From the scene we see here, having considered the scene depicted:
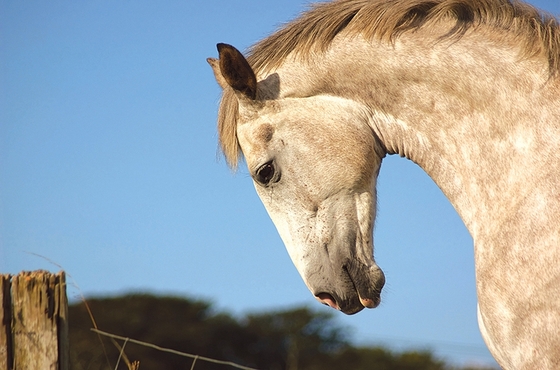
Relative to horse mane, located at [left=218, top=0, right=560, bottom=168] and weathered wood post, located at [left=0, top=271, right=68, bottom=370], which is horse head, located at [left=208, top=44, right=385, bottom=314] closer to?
horse mane, located at [left=218, top=0, right=560, bottom=168]

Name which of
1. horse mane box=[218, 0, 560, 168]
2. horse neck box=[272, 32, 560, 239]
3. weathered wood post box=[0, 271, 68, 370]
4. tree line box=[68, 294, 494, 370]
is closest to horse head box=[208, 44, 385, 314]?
horse neck box=[272, 32, 560, 239]

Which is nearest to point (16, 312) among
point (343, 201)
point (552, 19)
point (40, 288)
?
point (40, 288)

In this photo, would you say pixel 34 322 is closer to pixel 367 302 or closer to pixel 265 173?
pixel 265 173

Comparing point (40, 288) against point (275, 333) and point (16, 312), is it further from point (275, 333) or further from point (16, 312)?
point (275, 333)

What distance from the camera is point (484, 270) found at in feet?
7.98

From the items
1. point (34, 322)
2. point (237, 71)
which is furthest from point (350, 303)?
point (34, 322)

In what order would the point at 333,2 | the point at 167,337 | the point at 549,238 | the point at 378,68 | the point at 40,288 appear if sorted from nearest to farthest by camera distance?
the point at 549,238
the point at 40,288
the point at 378,68
the point at 333,2
the point at 167,337

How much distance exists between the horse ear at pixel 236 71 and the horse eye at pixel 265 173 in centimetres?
35

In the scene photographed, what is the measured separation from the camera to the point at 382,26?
2848 millimetres

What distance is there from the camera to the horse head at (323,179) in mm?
2895

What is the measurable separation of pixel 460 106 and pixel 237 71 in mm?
1047

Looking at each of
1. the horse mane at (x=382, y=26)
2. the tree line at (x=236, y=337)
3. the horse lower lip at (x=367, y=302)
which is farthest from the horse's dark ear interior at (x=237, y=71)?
the tree line at (x=236, y=337)

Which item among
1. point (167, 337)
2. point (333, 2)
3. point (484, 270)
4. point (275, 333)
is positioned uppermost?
point (333, 2)

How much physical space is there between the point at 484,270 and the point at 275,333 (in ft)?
55.1
